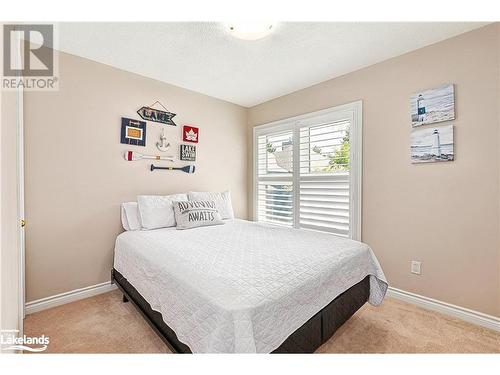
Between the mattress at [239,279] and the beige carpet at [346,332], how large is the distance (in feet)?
0.88

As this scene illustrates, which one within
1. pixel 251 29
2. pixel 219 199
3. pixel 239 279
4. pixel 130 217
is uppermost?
pixel 251 29

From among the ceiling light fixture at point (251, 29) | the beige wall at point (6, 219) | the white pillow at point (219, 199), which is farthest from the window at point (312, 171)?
the beige wall at point (6, 219)

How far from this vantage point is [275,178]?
11.6ft

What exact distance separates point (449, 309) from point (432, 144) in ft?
4.81

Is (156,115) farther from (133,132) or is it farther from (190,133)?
(190,133)

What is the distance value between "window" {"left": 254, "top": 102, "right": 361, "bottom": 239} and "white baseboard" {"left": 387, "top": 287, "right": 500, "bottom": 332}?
2.19 ft

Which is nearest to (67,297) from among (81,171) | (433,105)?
(81,171)

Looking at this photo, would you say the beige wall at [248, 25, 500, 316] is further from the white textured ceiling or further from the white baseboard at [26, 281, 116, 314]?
the white baseboard at [26, 281, 116, 314]

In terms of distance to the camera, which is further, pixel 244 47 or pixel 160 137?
pixel 160 137

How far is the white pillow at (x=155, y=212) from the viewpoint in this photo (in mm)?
2438

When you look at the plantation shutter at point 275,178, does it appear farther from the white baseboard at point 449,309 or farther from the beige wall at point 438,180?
the white baseboard at point 449,309

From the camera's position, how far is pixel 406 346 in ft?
5.33
